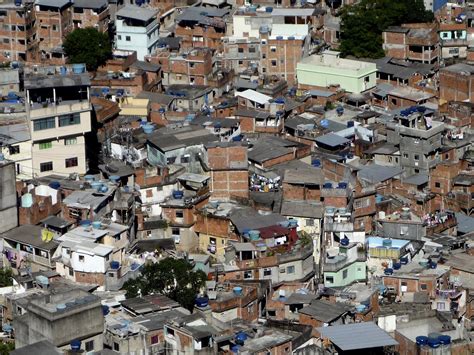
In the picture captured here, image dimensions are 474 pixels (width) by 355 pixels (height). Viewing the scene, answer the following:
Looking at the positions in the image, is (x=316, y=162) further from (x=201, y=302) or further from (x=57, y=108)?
(x=201, y=302)

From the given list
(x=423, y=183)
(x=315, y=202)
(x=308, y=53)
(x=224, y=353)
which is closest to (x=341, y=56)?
(x=308, y=53)

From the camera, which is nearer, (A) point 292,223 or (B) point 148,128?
(A) point 292,223

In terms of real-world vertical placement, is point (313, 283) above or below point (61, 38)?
below

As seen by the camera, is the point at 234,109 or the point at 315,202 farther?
the point at 234,109

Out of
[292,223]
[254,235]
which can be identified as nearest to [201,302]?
[254,235]

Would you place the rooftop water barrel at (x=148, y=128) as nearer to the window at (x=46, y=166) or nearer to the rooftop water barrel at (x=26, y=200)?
the window at (x=46, y=166)

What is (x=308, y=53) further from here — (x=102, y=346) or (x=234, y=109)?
(x=102, y=346)

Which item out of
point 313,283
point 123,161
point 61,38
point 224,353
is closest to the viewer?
point 224,353

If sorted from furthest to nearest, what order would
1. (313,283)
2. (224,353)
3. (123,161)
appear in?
1. (123,161)
2. (313,283)
3. (224,353)
